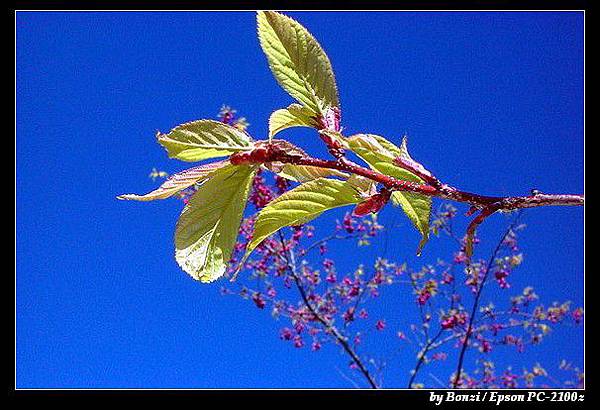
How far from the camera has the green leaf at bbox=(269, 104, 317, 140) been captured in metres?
0.44

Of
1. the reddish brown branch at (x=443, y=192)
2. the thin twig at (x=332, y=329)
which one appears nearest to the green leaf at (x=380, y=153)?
the reddish brown branch at (x=443, y=192)

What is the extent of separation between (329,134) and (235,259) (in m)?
4.52

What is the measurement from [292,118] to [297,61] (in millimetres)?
51

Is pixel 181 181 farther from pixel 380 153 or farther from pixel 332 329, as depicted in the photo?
pixel 332 329

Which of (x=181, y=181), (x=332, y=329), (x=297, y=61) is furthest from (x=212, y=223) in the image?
(x=332, y=329)

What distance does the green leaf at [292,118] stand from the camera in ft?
1.45

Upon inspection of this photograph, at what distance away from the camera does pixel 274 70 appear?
46cm

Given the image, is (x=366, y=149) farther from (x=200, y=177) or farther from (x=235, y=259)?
(x=235, y=259)

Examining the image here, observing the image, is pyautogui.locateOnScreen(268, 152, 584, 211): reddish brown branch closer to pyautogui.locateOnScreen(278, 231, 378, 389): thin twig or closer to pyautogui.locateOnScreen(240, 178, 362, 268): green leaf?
pyautogui.locateOnScreen(240, 178, 362, 268): green leaf

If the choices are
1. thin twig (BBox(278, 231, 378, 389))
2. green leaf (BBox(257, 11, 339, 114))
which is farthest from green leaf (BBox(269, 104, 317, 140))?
thin twig (BBox(278, 231, 378, 389))

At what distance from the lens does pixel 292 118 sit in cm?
45

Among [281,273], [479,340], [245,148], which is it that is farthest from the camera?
[479,340]

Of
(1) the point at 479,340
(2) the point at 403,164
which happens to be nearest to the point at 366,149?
(2) the point at 403,164

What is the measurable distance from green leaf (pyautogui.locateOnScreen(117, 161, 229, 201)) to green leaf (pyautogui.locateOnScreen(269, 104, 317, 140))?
7cm
